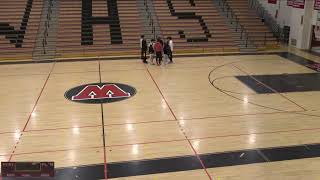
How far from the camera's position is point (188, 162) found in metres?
8.54

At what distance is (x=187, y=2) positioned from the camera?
85.9 ft

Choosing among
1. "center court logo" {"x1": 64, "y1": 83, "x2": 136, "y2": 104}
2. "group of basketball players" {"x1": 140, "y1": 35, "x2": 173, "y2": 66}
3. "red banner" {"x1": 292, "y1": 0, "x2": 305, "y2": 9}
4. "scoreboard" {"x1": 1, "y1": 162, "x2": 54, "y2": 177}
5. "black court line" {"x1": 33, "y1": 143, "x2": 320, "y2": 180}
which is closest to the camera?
"scoreboard" {"x1": 1, "y1": 162, "x2": 54, "y2": 177}

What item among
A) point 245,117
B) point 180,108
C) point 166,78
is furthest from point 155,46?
point 245,117

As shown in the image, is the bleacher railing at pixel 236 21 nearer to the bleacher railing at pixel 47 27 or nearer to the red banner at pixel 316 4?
the red banner at pixel 316 4

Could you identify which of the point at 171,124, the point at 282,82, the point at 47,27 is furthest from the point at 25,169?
the point at 47,27

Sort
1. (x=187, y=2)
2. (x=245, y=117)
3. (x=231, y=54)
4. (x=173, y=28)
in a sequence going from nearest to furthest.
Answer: (x=245, y=117)
(x=231, y=54)
(x=173, y=28)
(x=187, y=2)

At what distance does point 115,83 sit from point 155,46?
372 centimetres

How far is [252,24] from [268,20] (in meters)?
1.71

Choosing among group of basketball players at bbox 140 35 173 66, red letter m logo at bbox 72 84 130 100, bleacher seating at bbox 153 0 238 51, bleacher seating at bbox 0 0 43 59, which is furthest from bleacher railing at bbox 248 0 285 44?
bleacher seating at bbox 0 0 43 59

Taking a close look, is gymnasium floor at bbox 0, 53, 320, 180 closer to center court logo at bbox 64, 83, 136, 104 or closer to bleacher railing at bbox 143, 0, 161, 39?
center court logo at bbox 64, 83, 136, 104

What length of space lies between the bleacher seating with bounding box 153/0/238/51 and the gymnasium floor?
5.34m

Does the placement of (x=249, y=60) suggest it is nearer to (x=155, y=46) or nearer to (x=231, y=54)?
(x=231, y=54)

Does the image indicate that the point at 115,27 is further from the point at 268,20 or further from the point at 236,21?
the point at 268,20

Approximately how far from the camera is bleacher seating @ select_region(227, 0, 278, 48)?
23.5 m
